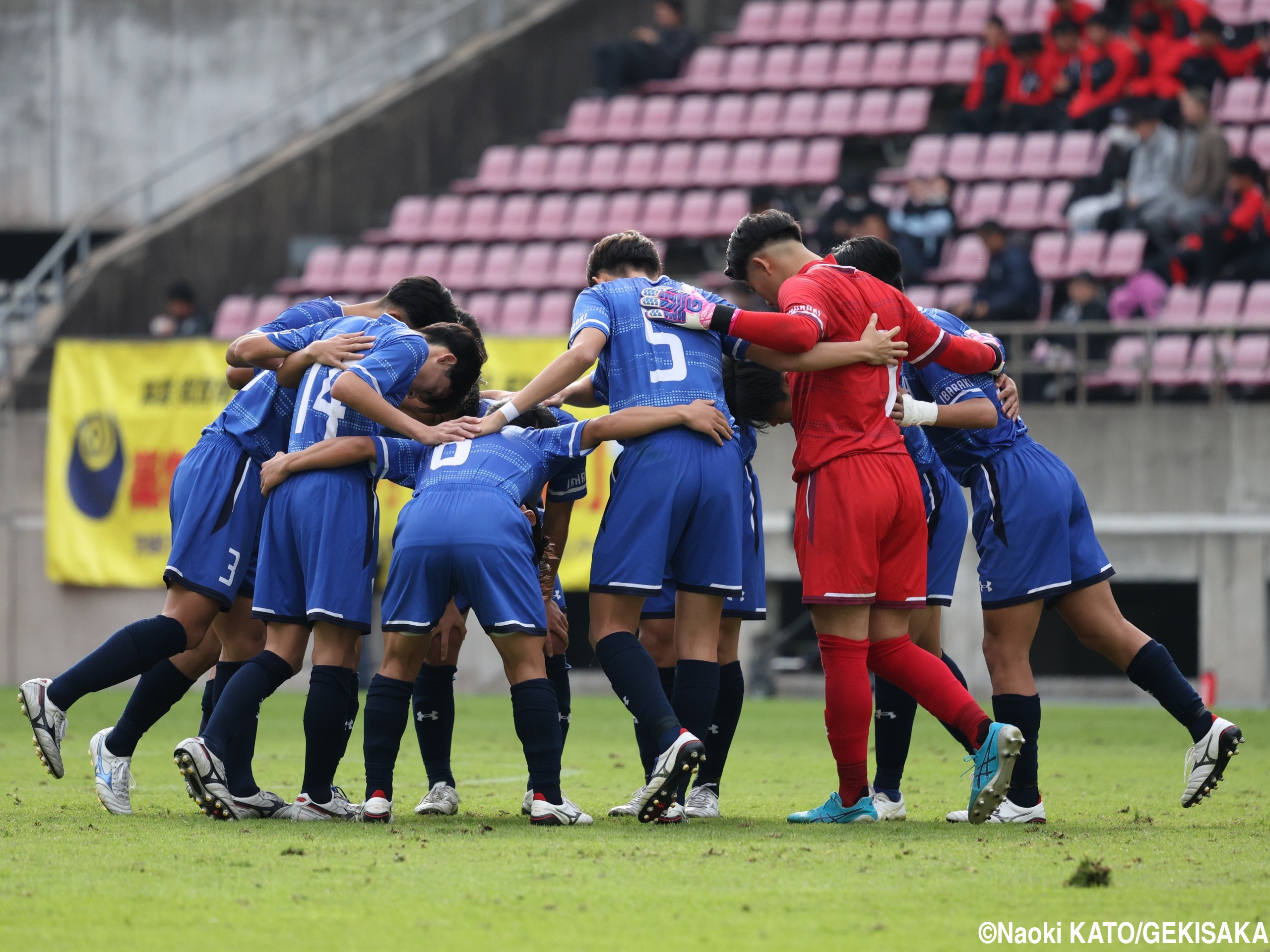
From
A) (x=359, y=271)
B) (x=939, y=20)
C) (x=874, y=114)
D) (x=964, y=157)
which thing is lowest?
(x=359, y=271)

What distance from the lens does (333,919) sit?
4.07 m

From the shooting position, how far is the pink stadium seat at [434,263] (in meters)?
18.2

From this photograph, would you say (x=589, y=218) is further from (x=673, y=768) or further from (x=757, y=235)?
(x=673, y=768)

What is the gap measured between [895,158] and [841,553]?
13312 millimetres

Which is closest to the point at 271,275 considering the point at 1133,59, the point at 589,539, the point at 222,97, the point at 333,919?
the point at 222,97

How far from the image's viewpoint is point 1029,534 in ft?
20.3

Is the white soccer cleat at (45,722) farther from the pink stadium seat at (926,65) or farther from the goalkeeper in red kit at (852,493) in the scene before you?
the pink stadium seat at (926,65)

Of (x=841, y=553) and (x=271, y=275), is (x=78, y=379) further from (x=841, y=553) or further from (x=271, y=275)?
(x=841, y=553)

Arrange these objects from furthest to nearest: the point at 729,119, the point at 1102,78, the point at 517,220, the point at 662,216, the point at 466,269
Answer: the point at 729,119, the point at 517,220, the point at 466,269, the point at 662,216, the point at 1102,78

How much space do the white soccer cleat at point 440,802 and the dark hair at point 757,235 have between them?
215cm

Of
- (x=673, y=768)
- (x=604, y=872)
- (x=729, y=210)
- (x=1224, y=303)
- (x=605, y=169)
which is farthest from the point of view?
(x=605, y=169)

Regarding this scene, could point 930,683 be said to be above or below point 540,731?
above

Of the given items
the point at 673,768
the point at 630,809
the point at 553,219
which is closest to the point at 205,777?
the point at 630,809

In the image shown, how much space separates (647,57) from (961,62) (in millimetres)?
3614
